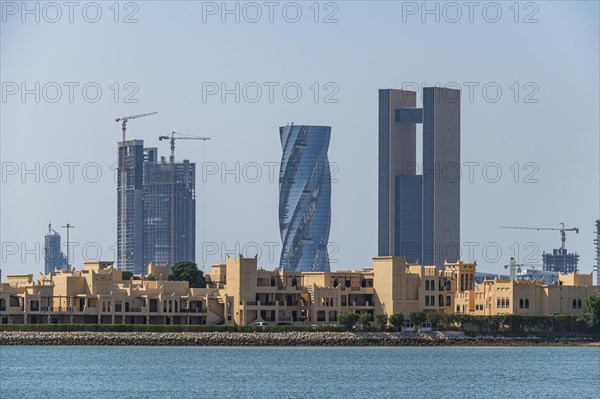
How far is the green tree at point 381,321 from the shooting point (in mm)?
160625

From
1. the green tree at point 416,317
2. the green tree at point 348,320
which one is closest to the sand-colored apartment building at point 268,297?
the green tree at point 416,317

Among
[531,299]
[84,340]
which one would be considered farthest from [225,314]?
[531,299]

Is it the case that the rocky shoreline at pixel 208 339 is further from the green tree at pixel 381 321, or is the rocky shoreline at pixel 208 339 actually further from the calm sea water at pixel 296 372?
the calm sea water at pixel 296 372

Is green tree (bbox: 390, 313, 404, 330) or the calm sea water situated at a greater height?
green tree (bbox: 390, 313, 404, 330)

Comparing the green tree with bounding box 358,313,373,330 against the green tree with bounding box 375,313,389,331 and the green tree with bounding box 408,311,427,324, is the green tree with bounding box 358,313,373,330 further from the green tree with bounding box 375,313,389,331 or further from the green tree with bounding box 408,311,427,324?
the green tree with bounding box 408,311,427,324

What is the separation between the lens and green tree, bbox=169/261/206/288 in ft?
604

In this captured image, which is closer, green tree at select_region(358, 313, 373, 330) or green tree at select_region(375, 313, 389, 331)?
green tree at select_region(358, 313, 373, 330)

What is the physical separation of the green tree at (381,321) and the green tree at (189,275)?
88.7ft

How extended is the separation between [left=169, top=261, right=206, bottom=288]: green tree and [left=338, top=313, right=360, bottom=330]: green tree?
27.2m

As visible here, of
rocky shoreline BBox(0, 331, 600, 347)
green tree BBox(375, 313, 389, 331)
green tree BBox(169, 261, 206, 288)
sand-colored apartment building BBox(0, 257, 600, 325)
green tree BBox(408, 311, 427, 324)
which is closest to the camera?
rocky shoreline BBox(0, 331, 600, 347)

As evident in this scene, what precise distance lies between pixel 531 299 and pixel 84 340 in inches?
1590

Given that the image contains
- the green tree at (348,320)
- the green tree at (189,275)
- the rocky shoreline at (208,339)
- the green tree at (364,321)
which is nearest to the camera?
the rocky shoreline at (208,339)

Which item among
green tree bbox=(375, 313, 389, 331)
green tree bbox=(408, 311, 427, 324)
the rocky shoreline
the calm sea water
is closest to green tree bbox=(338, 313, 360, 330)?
the rocky shoreline

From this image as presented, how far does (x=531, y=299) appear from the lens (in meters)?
167
